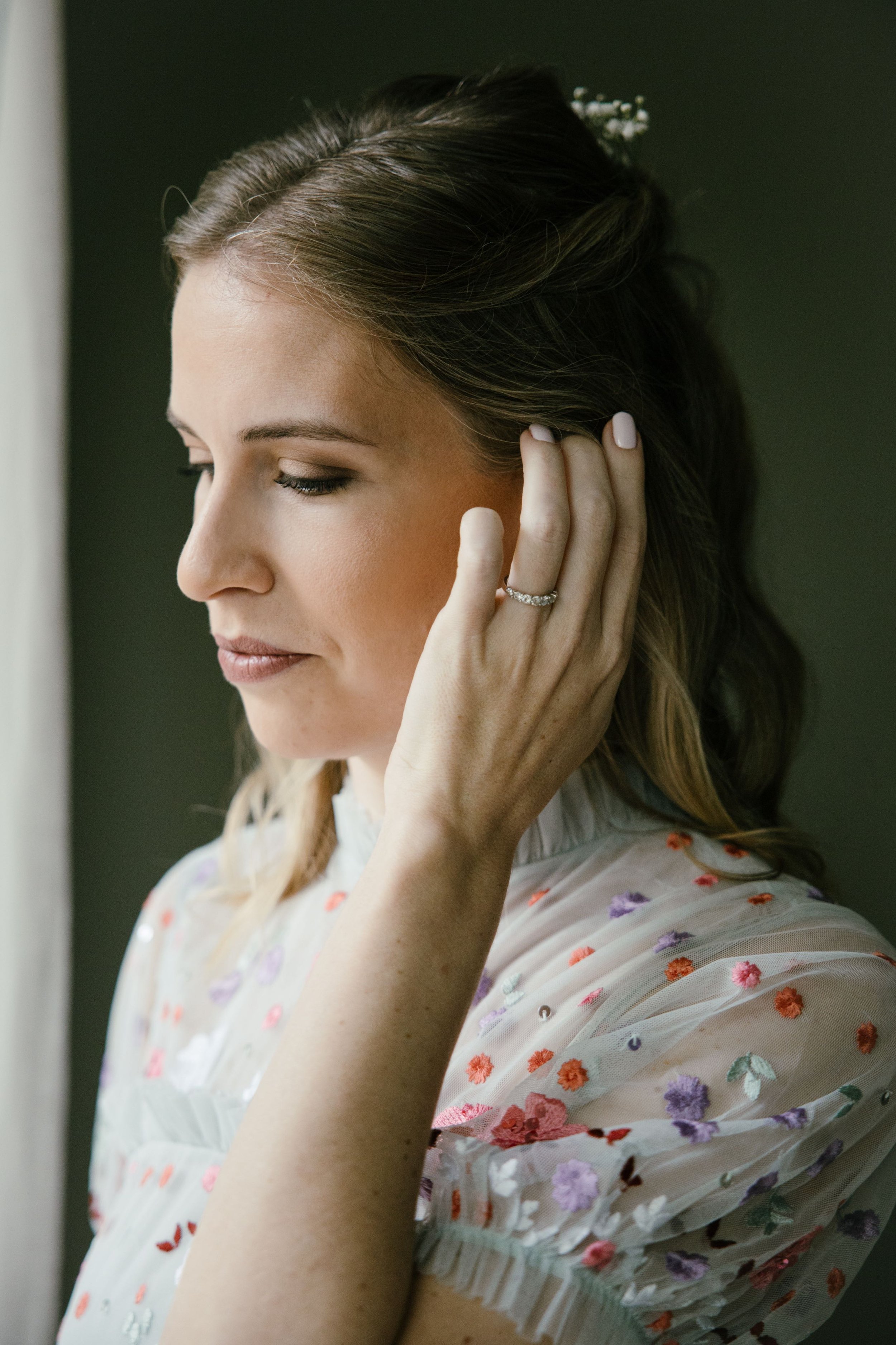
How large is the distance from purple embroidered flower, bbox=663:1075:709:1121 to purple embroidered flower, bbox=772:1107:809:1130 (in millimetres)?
58

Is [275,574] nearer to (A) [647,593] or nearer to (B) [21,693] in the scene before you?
(A) [647,593]

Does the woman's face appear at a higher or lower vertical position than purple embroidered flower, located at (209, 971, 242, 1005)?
higher

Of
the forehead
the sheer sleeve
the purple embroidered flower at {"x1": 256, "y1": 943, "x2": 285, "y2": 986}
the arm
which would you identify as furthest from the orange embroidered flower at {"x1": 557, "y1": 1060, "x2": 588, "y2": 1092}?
the forehead

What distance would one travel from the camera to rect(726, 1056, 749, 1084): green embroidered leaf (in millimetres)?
879

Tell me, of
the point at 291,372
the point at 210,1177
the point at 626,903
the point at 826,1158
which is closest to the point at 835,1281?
the point at 826,1158

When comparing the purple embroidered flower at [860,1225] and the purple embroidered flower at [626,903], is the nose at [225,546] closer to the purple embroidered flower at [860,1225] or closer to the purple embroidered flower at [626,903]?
the purple embroidered flower at [626,903]

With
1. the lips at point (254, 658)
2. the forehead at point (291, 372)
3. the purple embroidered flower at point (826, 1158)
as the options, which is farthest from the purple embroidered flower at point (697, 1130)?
the forehead at point (291, 372)

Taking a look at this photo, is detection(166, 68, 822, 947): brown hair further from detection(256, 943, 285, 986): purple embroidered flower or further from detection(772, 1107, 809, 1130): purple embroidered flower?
detection(772, 1107, 809, 1130): purple embroidered flower

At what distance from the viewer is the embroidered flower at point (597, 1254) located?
796 millimetres

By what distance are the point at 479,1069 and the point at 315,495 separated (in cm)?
57

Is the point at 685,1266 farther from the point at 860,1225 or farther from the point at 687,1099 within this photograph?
the point at 860,1225

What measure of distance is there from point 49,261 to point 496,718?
3.22 ft

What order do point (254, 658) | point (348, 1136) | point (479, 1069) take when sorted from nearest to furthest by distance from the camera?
point (348, 1136), point (479, 1069), point (254, 658)

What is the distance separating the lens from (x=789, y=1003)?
0.92m
